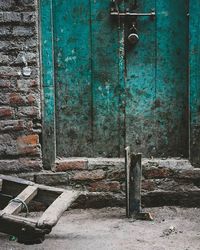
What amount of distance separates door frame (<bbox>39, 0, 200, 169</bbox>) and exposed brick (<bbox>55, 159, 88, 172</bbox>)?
5 centimetres

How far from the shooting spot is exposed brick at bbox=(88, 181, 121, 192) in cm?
368

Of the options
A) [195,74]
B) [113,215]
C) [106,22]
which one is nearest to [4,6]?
[106,22]

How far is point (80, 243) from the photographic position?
298 cm

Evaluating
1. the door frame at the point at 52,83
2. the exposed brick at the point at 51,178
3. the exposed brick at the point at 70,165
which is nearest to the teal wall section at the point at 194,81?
the door frame at the point at 52,83

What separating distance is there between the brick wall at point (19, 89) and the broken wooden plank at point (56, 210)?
0.60 meters

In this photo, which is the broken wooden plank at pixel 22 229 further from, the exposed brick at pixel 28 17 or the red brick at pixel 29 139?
the exposed brick at pixel 28 17

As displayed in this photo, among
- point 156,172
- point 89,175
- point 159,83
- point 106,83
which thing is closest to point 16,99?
point 106,83

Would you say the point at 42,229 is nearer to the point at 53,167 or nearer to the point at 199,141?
the point at 53,167

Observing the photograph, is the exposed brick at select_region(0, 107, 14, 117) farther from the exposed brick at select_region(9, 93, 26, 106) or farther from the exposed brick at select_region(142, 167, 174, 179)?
the exposed brick at select_region(142, 167, 174, 179)

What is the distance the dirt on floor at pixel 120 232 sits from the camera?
2930mm

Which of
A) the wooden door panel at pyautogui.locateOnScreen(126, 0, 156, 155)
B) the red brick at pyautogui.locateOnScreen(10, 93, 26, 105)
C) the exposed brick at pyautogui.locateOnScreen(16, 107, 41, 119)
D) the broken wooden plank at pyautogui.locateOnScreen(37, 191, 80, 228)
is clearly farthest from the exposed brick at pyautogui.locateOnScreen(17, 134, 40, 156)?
the wooden door panel at pyautogui.locateOnScreen(126, 0, 156, 155)

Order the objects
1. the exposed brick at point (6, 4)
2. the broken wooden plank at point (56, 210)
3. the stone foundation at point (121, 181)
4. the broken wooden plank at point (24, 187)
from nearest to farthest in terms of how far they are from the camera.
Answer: the broken wooden plank at point (56, 210) < the broken wooden plank at point (24, 187) < the exposed brick at point (6, 4) < the stone foundation at point (121, 181)

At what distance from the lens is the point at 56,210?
2893 mm

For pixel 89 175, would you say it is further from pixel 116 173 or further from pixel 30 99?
pixel 30 99
